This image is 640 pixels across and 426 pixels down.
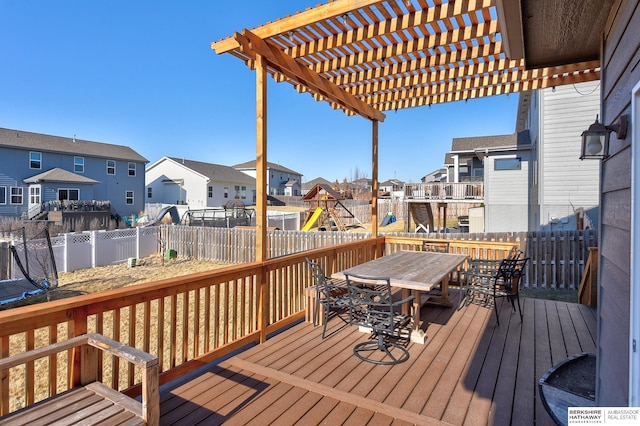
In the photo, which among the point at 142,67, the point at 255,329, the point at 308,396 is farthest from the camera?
Result: the point at 142,67

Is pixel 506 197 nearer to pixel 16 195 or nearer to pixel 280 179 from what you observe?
pixel 16 195

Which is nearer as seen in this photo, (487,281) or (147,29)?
(487,281)

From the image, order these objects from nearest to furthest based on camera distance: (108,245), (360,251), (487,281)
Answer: (487,281) → (360,251) → (108,245)

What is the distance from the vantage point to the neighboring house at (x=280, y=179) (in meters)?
Result: 42.4

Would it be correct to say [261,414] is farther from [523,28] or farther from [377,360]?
[523,28]

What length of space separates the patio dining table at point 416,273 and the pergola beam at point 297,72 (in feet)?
7.74

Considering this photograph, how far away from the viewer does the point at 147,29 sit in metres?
12.2

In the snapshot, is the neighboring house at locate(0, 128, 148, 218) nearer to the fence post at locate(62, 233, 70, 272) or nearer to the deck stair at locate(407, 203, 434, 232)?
the fence post at locate(62, 233, 70, 272)

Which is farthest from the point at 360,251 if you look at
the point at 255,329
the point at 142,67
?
the point at 142,67

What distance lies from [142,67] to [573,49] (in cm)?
2095

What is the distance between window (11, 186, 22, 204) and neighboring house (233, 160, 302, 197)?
23.9 metres

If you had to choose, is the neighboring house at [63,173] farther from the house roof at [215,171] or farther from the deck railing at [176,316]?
the deck railing at [176,316]

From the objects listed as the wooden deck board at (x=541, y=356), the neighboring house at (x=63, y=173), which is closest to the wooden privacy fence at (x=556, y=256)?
the wooden deck board at (x=541, y=356)

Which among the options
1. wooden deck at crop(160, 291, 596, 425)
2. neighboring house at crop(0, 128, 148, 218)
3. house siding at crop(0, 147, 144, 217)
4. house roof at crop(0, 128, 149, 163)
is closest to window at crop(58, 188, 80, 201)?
neighboring house at crop(0, 128, 148, 218)
